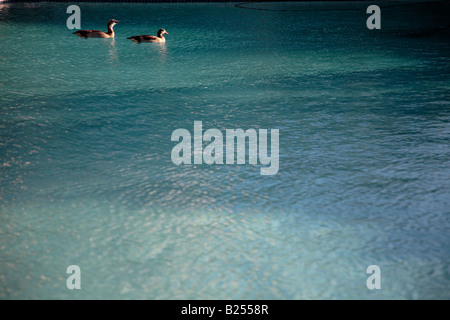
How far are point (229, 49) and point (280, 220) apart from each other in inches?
125

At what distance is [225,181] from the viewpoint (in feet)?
6.54

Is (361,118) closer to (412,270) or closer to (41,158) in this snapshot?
(412,270)

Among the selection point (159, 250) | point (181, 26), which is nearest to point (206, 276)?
point (159, 250)

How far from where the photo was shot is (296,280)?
1387 mm

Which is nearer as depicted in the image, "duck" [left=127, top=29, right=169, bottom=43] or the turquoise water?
the turquoise water

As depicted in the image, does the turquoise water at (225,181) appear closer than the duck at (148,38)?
Yes

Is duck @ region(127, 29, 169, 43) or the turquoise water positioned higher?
duck @ region(127, 29, 169, 43)

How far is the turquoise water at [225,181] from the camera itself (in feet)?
4.65

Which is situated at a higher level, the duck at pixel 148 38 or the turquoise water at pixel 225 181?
the duck at pixel 148 38

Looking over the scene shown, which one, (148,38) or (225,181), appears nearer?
(225,181)

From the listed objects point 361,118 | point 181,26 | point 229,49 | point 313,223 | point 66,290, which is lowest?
point 66,290

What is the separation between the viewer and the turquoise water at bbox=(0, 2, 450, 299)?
142cm

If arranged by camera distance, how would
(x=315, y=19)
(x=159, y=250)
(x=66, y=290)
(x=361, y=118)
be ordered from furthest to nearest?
1. (x=315, y=19)
2. (x=361, y=118)
3. (x=159, y=250)
4. (x=66, y=290)

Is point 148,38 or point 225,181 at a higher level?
point 148,38
